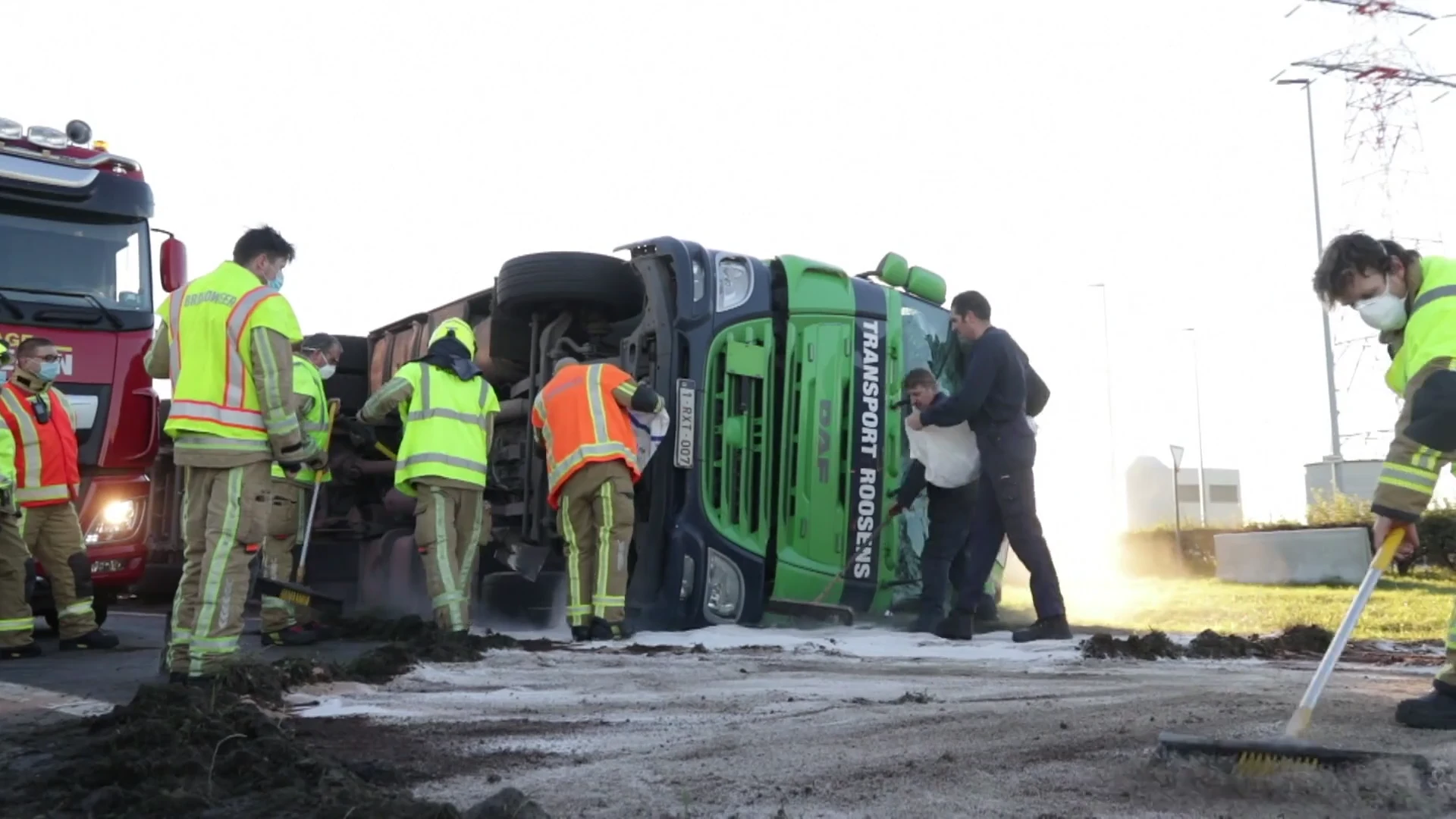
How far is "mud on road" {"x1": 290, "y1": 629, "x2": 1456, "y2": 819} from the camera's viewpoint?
2.54 metres

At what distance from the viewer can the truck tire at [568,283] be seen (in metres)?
7.14

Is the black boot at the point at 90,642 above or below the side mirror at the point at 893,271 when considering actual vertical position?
below

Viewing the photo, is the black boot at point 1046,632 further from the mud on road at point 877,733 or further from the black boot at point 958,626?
the mud on road at point 877,733

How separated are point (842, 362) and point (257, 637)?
374cm

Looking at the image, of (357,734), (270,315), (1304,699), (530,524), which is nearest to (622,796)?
(357,734)

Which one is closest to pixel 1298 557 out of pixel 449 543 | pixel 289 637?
pixel 449 543

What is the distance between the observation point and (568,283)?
715 centimetres

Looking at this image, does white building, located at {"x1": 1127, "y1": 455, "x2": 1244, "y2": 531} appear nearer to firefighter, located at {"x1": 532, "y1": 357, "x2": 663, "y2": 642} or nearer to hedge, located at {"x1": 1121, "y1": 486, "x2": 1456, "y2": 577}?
hedge, located at {"x1": 1121, "y1": 486, "x2": 1456, "y2": 577}

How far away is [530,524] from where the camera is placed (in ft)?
24.0

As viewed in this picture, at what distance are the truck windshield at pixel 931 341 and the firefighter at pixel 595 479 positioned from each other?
1894 millimetres

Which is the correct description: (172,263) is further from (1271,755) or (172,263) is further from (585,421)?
(1271,755)

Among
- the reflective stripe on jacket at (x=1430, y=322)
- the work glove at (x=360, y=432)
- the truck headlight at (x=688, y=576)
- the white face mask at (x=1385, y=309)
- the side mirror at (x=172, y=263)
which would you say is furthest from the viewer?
the side mirror at (x=172, y=263)

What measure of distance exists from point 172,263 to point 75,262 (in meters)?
0.62

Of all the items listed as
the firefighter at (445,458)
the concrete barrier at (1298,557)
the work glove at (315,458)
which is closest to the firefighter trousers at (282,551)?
the firefighter at (445,458)
